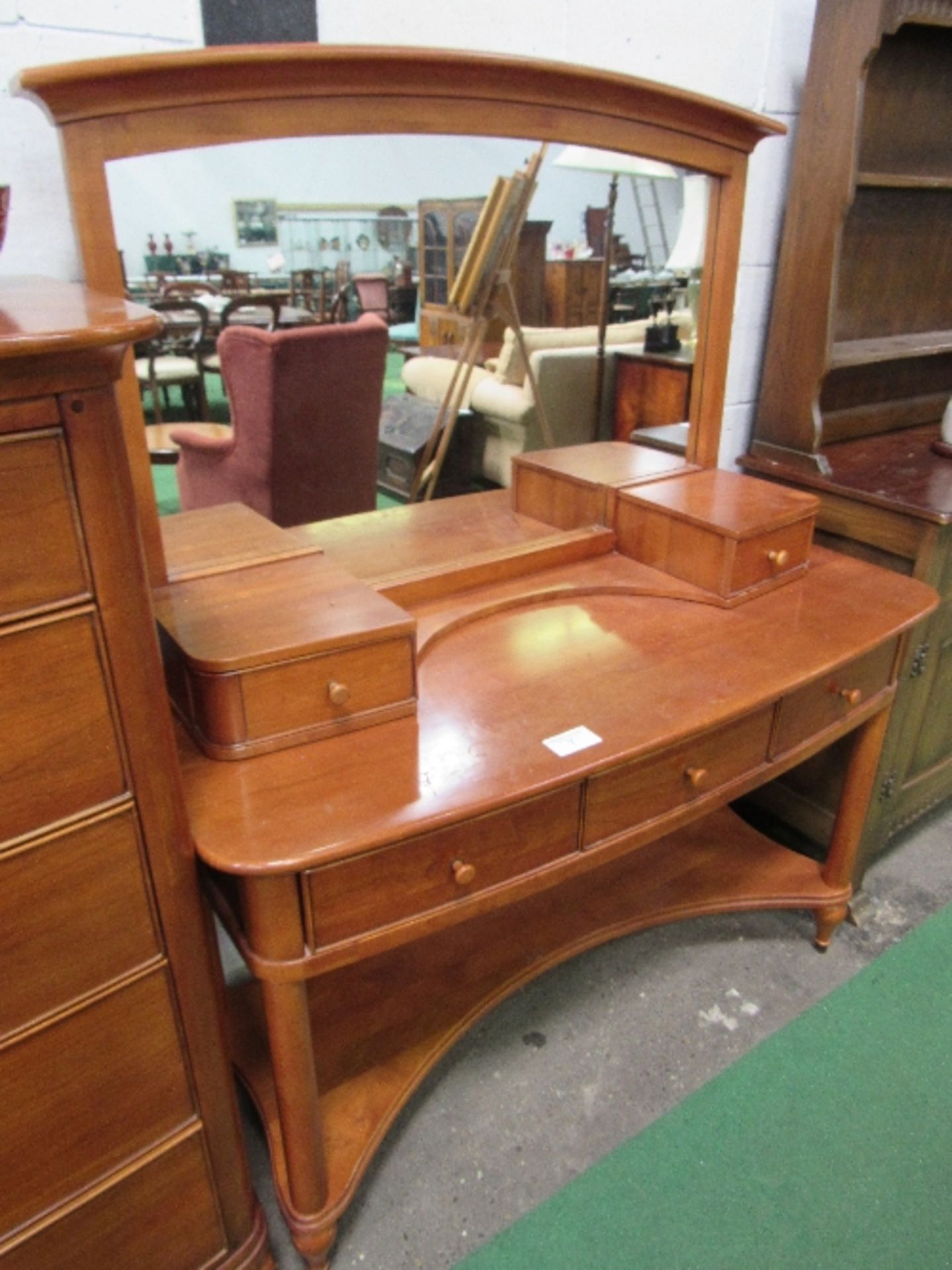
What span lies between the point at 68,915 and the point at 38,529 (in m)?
0.40

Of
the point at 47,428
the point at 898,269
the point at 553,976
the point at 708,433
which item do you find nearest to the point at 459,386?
the point at 708,433

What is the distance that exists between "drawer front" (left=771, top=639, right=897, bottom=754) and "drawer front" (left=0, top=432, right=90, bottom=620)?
3.37ft

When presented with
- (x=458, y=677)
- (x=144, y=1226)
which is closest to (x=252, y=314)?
(x=458, y=677)

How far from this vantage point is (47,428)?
738 mm

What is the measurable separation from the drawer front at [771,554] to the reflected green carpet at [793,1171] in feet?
2.89

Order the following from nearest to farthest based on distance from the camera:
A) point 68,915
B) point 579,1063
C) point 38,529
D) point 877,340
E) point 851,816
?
point 38,529 → point 68,915 → point 579,1063 → point 851,816 → point 877,340

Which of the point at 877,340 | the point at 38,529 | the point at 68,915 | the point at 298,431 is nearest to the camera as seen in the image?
the point at 38,529

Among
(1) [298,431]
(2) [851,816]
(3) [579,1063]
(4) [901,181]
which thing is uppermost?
(4) [901,181]

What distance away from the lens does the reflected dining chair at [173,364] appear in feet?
4.51

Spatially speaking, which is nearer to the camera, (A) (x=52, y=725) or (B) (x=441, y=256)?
(A) (x=52, y=725)

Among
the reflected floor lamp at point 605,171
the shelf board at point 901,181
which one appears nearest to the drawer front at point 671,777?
the reflected floor lamp at point 605,171

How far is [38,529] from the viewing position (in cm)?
76

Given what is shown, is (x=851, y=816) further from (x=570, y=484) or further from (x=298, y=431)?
(x=298, y=431)

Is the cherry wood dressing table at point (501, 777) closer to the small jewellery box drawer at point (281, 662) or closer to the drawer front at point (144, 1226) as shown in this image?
the small jewellery box drawer at point (281, 662)
